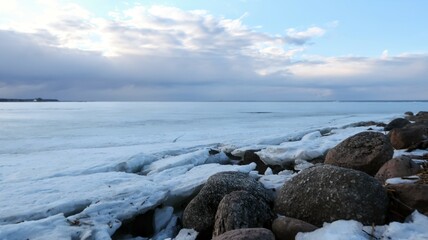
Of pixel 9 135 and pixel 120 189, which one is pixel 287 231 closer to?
pixel 120 189

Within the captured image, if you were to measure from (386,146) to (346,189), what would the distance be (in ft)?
7.26

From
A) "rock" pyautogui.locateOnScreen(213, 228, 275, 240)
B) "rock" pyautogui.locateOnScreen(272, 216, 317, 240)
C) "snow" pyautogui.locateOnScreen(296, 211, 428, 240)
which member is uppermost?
"rock" pyautogui.locateOnScreen(213, 228, 275, 240)

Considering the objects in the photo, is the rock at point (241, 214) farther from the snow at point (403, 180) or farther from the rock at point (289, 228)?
the snow at point (403, 180)

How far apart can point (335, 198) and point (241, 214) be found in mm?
1184

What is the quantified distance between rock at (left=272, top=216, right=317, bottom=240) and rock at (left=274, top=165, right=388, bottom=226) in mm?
382

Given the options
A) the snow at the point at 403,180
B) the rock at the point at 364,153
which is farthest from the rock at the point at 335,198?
the rock at the point at 364,153

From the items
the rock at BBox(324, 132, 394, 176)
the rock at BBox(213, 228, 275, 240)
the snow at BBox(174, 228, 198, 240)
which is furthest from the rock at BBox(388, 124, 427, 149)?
the rock at BBox(213, 228, 275, 240)

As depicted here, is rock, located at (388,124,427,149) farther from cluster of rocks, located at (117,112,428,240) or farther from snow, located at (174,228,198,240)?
snow, located at (174,228,198,240)

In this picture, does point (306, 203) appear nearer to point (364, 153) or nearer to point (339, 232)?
point (339, 232)

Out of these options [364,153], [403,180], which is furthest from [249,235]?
[364,153]

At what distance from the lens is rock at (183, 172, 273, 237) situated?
17.3 feet

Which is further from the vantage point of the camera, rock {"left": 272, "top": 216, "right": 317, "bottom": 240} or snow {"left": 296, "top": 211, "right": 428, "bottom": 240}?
rock {"left": 272, "top": 216, "right": 317, "bottom": 240}

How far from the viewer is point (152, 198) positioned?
610 centimetres

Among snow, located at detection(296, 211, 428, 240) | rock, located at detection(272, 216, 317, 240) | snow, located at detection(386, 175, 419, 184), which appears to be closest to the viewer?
snow, located at detection(296, 211, 428, 240)
